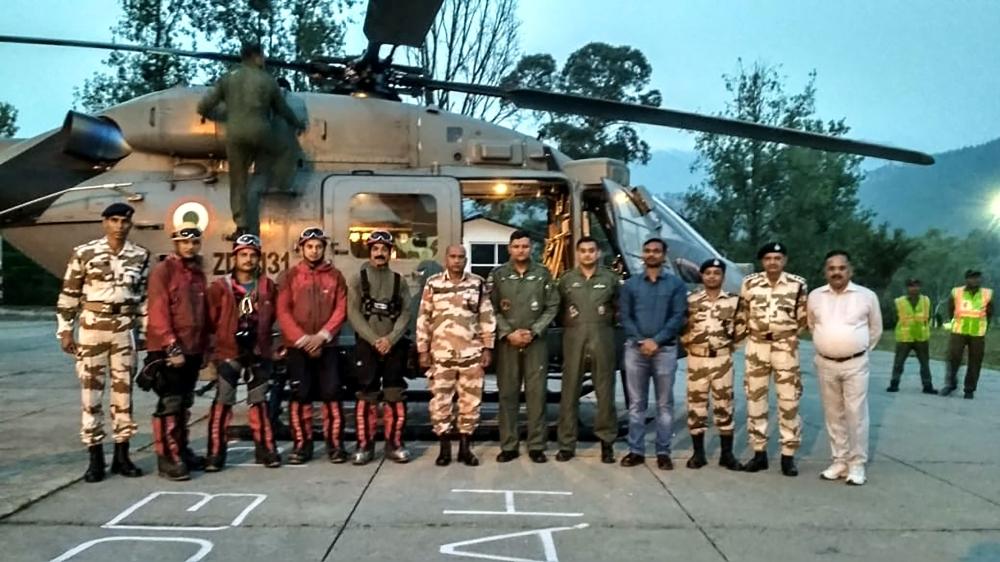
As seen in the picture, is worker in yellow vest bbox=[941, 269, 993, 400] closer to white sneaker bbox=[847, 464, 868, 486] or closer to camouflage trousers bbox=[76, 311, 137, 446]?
white sneaker bbox=[847, 464, 868, 486]

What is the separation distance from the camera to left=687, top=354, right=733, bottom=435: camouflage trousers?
21.6 ft

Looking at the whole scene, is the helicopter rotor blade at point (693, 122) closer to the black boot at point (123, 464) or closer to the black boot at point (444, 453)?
the black boot at point (444, 453)

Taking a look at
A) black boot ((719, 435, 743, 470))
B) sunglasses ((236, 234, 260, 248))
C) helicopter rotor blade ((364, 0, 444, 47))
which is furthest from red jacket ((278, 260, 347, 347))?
black boot ((719, 435, 743, 470))

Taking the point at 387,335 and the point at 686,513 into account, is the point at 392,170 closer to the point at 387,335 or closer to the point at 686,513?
the point at 387,335

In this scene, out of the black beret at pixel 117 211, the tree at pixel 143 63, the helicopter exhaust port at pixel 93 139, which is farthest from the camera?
the tree at pixel 143 63

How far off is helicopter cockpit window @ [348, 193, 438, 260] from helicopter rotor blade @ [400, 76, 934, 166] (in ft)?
4.23

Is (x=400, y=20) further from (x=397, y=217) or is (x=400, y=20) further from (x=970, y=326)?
(x=970, y=326)

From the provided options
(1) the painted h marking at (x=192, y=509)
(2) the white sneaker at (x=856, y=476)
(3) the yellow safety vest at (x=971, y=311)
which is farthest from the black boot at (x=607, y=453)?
(3) the yellow safety vest at (x=971, y=311)

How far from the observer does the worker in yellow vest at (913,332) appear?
12.2 m

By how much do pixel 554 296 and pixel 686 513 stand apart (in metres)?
2.08

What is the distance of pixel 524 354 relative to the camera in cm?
681

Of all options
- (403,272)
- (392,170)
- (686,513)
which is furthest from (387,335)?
(686,513)

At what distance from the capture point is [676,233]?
8.12 m

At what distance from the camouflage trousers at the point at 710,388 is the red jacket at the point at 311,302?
2734 mm
